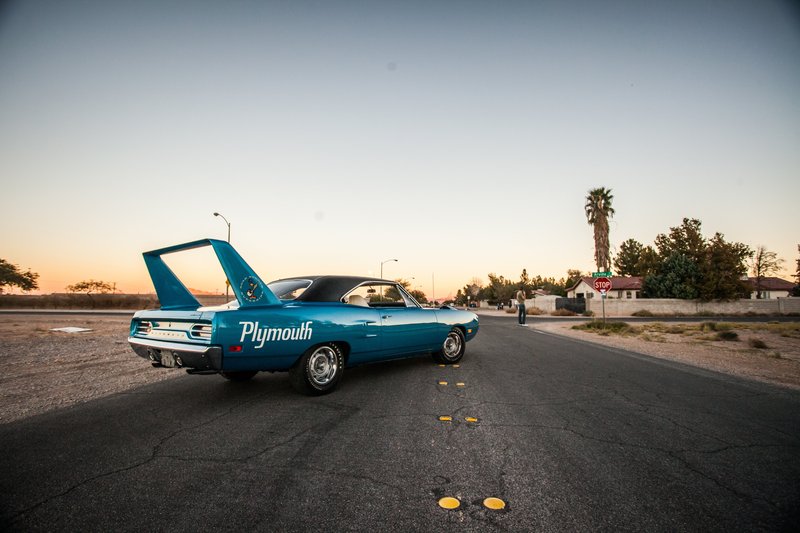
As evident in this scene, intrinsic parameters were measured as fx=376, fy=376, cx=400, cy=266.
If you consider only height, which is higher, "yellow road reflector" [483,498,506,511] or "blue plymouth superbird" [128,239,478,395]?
"blue plymouth superbird" [128,239,478,395]

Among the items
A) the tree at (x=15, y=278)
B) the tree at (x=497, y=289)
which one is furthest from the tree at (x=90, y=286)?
the tree at (x=497, y=289)

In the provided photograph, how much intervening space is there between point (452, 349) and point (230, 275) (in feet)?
14.2

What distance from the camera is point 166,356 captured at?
4082 millimetres

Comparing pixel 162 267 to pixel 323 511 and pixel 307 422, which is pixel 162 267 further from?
pixel 323 511

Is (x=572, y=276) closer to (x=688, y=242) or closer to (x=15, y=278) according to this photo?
(x=688, y=242)

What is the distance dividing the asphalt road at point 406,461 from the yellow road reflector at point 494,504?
0.03 meters

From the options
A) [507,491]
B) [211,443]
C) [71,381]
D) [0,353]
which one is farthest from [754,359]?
[0,353]

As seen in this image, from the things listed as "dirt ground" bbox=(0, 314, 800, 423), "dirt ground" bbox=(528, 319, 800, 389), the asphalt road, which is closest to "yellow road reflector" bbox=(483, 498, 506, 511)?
the asphalt road

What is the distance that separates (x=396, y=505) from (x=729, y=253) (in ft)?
143

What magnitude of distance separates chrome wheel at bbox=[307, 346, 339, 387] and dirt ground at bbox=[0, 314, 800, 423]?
2.85m

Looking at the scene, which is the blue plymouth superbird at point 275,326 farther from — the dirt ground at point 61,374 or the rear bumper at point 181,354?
the dirt ground at point 61,374

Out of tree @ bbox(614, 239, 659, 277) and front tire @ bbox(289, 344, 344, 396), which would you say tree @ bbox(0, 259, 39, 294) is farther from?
tree @ bbox(614, 239, 659, 277)

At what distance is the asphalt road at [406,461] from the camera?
2033 mm

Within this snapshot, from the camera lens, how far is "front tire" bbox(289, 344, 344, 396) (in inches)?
175
